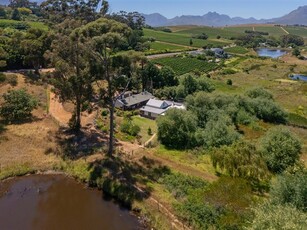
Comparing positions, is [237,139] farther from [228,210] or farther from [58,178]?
[58,178]

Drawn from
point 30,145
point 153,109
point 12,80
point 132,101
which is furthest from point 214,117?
point 12,80

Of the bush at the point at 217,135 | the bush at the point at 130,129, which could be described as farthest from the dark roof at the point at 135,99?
the bush at the point at 217,135

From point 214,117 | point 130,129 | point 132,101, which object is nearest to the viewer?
point 130,129

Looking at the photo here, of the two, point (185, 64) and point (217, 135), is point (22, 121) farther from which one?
point (185, 64)

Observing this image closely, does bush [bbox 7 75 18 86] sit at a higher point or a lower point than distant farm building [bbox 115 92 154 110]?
higher

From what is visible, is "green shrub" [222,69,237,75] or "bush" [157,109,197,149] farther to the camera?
"green shrub" [222,69,237,75]

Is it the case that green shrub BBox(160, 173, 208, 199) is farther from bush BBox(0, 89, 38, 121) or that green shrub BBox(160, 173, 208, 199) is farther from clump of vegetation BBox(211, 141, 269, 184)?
bush BBox(0, 89, 38, 121)

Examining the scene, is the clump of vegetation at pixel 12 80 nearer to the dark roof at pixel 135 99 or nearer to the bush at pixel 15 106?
the bush at pixel 15 106

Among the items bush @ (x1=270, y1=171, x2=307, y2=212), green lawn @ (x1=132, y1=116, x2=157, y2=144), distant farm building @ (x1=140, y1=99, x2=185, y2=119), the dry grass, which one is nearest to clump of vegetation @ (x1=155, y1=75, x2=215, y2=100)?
distant farm building @ (x1=140, y1=99, x2=185, y2=119)
